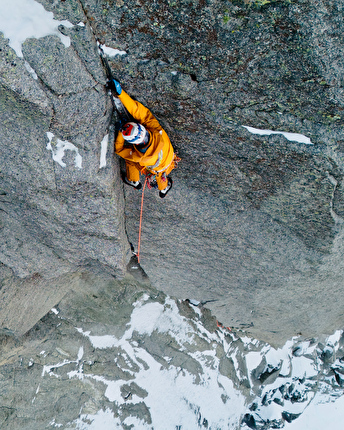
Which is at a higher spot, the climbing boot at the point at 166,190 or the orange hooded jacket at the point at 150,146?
the orange hooded jacket at the point at 150,146

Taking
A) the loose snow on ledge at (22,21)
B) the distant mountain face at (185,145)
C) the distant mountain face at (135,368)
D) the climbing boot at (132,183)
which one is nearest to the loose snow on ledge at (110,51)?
the distant mountain face at (185,145)

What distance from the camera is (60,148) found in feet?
12.8

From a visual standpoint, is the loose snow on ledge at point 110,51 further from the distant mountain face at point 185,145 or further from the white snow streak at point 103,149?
the white snow streak at point 103,149

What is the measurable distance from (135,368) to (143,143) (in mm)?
5690

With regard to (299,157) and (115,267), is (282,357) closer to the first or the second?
(115,267)

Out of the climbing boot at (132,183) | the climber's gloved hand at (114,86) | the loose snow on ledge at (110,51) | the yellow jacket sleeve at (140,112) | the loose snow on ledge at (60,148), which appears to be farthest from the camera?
the climbing boot at (132,183)

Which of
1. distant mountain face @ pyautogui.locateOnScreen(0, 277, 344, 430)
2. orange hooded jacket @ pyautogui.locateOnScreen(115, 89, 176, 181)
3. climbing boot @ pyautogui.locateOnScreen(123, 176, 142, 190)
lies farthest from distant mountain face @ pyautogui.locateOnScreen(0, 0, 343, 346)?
distant mountain face @ pyautogui.locateOnScreen(0, 277, 344, 430)

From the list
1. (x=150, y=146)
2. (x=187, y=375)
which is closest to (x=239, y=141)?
(x=150, y=146)

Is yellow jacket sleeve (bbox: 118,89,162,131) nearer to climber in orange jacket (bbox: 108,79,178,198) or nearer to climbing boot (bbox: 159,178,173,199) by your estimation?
climber in orange jacket (bbox: 108,79,178,198)

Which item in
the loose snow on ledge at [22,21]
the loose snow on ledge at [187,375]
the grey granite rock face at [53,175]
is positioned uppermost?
the loose snow on ledge at [22,21]

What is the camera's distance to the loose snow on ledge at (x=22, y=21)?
3.16m

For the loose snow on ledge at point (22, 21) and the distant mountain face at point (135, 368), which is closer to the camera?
the loose snow on ledge at point (22, 21)

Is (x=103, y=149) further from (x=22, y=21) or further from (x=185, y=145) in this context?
(x=22, y=21)

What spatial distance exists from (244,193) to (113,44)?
2730 mm
